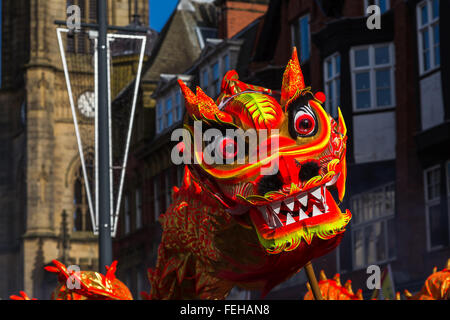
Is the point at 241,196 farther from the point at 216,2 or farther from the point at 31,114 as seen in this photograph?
the point at 31,114

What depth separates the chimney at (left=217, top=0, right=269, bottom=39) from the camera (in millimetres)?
35031

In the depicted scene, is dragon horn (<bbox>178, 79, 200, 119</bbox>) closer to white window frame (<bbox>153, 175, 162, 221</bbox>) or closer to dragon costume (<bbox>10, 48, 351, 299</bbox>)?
dragon costume (<bbox>10, 48, 351, 299</bbox>)

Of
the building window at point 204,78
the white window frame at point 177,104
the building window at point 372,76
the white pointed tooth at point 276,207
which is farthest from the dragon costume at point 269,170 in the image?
the white window frame at point 177,104

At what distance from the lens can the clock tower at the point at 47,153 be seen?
6581 cm

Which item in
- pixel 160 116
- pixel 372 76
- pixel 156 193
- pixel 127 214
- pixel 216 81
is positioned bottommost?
pixel 372 76

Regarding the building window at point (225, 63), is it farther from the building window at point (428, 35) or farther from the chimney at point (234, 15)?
the building window at point (428, 35)

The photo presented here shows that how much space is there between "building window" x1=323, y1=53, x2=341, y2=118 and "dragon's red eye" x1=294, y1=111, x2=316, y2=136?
51.9 feet

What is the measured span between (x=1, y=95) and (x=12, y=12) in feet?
19.6

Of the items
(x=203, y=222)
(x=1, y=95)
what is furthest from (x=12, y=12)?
(x=203, y=222)

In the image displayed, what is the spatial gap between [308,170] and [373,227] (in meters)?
15.2

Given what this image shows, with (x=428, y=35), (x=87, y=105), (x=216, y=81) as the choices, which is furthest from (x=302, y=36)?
(x=87, y=105)

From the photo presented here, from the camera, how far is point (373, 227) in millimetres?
22531

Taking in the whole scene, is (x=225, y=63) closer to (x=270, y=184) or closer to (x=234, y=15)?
(x=234, y=15)

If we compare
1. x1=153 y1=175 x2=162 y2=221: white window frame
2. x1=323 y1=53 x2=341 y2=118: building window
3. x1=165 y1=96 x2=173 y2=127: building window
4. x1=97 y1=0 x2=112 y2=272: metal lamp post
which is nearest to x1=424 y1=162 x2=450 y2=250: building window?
x1=323 y1=53 x2=341 y2=118: building window
